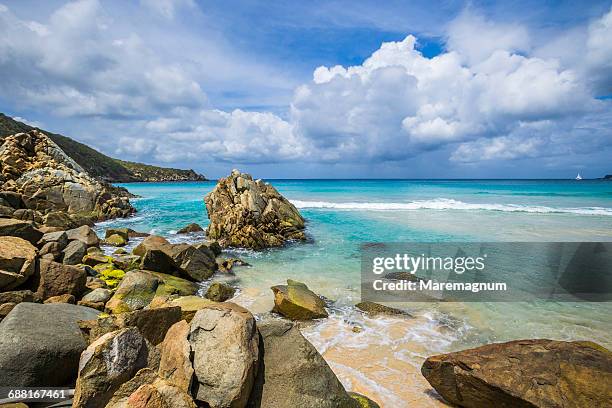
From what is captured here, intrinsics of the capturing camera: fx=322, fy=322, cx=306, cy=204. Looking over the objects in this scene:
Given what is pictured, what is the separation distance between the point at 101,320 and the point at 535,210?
4838cm

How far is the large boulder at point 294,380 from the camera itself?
485 cm

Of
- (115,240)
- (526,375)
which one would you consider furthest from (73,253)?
(526,375)

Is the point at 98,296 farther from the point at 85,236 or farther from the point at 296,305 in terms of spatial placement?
the point at 85,236

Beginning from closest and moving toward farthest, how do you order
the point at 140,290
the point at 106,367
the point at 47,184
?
the point at 106,367
the point at 140,290
the point at 47,184

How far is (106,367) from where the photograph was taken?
172 inches

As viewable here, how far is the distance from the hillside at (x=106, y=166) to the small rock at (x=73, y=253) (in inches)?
3456

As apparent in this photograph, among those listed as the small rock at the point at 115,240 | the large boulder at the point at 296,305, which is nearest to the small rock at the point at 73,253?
the small rock at the point at 115,240

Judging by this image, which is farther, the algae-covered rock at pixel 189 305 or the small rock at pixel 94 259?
the small rock at pixel 94 259

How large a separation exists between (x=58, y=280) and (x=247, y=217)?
600 inches

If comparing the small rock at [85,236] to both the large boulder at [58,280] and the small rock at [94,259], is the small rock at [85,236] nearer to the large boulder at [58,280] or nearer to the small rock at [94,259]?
the small rock at [94,259]

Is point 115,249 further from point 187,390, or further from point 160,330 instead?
point 187,390

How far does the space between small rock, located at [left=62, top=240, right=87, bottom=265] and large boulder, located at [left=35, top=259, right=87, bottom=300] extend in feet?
13.0

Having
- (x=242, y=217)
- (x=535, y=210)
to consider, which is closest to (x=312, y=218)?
(x=242, y=217)

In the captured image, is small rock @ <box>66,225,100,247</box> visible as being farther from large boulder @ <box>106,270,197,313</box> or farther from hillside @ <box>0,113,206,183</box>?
hillside @ <box>0,113,206,183</box>
